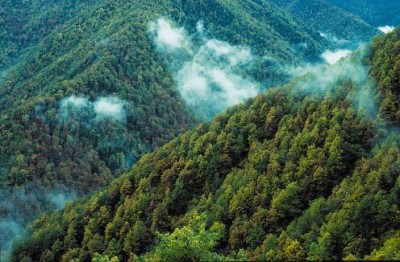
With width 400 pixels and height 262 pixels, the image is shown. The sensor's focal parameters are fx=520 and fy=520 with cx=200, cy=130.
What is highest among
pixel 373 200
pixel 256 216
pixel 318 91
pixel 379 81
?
pixel 318 91

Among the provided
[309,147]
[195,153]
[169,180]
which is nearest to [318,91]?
[309,147]

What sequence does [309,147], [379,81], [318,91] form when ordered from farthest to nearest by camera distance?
[318,91] → [379,81] → [309,147]

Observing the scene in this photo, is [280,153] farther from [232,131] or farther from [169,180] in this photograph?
[169,180]

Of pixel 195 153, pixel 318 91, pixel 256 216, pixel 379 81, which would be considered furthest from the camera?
pixel 195 153

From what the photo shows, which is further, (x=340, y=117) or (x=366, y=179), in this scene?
(x=340, y=117)

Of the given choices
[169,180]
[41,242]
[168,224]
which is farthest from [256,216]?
[41,242]

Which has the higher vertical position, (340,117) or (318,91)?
(318,91)

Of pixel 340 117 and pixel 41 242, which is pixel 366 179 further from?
pixel 41 242
